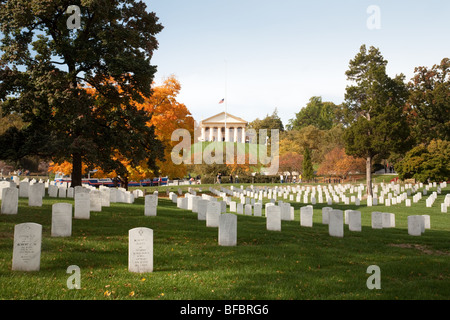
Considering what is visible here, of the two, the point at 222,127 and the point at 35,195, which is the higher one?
the point at 222,127

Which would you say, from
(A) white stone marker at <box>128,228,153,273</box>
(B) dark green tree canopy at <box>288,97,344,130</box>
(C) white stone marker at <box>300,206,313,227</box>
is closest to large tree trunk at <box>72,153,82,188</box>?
(C) white stone marker at <box>300,206,313,227</box>

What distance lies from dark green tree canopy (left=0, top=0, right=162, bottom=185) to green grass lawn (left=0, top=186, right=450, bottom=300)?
6841 millimetres

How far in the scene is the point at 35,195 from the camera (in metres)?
15.1

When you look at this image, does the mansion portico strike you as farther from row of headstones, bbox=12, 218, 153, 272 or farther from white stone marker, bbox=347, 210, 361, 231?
row of headstones, bbox=12, 218, 153, 272

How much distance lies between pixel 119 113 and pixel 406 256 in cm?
1672

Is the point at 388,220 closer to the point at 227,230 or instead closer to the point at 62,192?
the point at 227,230

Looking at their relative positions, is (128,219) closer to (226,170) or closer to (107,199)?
(107,199)

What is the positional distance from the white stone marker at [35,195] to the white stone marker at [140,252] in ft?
28.9

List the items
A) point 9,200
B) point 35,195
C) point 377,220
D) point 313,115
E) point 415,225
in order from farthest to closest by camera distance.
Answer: point 313,115 → point 377,220 → point 35,195 → point 415,225 → point 9,200

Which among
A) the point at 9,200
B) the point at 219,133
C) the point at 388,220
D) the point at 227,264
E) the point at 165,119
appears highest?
the point at 219,133

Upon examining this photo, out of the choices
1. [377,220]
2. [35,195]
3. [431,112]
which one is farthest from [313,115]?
[35,195]

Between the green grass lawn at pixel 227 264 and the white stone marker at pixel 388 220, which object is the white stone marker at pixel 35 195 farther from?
the white stone marker at pixel 388 220

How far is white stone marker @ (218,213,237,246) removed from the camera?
10648 mm

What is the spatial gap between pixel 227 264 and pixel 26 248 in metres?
4.05
